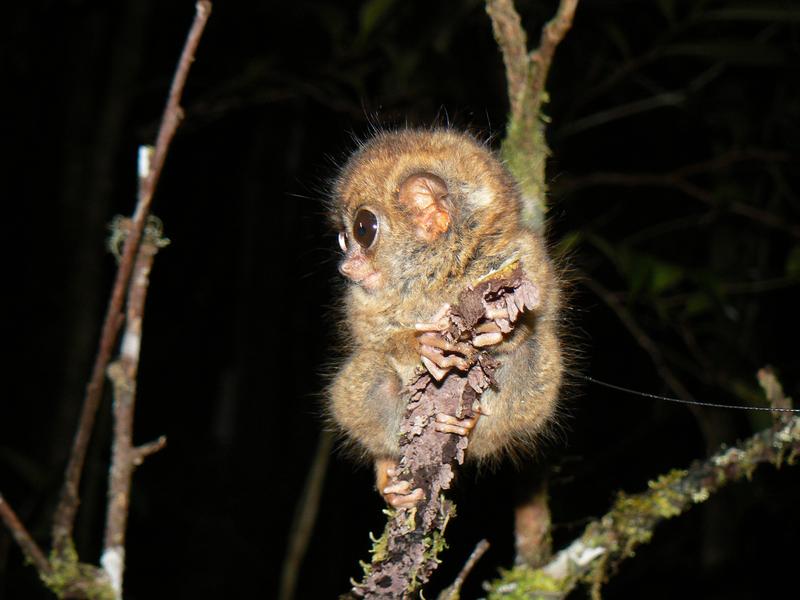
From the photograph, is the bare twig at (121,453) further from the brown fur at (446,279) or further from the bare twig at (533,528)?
the bare twig at (533,528)

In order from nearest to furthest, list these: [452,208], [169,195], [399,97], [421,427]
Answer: [421,427] → [452,208] → [399,97] → [169,195]

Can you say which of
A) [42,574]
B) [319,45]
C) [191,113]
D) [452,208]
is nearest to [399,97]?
[191,113]

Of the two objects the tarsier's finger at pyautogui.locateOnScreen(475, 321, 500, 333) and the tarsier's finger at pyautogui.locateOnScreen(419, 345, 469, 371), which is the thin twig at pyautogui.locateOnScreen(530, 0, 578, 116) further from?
the tarsier's finger at pyautogui.locateOnScreen(419, 345, 469, 371)

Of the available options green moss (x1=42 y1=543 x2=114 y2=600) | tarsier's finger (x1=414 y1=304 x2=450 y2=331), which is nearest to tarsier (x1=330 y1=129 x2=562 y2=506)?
tarsier's finger (x1=414 y1=304 x2=450 y2=331)

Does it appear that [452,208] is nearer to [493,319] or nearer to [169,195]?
[493,319]

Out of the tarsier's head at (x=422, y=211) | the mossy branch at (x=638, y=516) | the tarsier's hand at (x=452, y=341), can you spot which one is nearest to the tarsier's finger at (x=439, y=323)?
the tarsier's hand at (x=452, y=341)

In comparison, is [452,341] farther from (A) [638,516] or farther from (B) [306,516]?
(B) [306,516]
